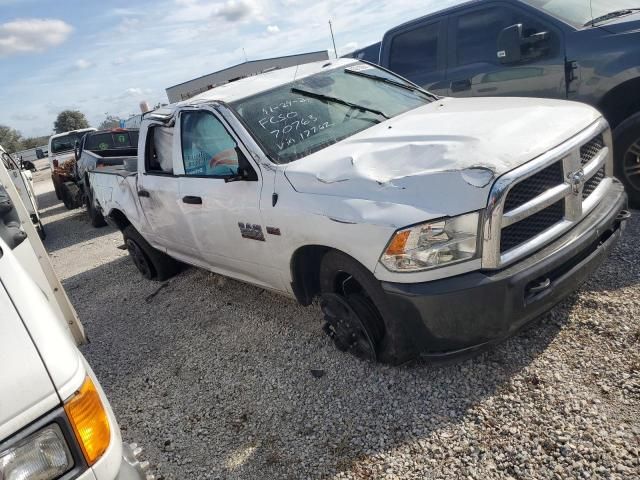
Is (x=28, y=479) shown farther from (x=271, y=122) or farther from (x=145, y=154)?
(x=145, y=154)

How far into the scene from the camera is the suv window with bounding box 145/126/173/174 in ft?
14.4

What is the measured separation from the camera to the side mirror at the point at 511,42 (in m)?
4.50

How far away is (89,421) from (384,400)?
1.72m

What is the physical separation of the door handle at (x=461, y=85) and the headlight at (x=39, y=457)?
498 centimetres

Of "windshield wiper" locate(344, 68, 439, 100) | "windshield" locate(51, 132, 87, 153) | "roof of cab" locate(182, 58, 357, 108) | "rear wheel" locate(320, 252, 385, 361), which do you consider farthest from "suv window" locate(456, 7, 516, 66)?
"windshield" locate(51, 132, 87, 153)

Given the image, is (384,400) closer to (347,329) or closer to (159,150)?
(347,329)

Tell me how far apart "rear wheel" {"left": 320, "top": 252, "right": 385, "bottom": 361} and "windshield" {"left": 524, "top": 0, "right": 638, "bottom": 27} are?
3.44 metres

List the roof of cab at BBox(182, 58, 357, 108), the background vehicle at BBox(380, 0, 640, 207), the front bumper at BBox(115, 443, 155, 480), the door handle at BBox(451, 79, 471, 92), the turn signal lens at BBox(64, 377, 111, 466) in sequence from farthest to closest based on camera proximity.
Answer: the door handle at BBox(451, 79, 471, 92) → the background vehicle at BBox(380, 0, 640, 207) → the roof of cab at BBox(182, 58, 357, 108) → the front bumper at BBox(115, 443, 155, 480) → the turn signal lens at BBox(64, 377, 111, 466)

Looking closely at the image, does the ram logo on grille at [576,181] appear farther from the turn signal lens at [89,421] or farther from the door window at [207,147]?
the turn signal lens at [89,421]

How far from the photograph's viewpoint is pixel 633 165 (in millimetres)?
4195

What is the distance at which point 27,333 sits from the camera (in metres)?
1.53

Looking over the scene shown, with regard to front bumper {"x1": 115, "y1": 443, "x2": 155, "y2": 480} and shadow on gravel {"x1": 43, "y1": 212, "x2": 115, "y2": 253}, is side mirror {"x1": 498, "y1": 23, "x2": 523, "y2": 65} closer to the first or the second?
front bumper {"x1": 115, "y1": 443, "x2": 155, "y2": 480}

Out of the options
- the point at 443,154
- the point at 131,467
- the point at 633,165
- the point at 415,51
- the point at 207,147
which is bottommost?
the point at 633,165

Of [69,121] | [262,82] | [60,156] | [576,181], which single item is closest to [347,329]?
[576,181]
